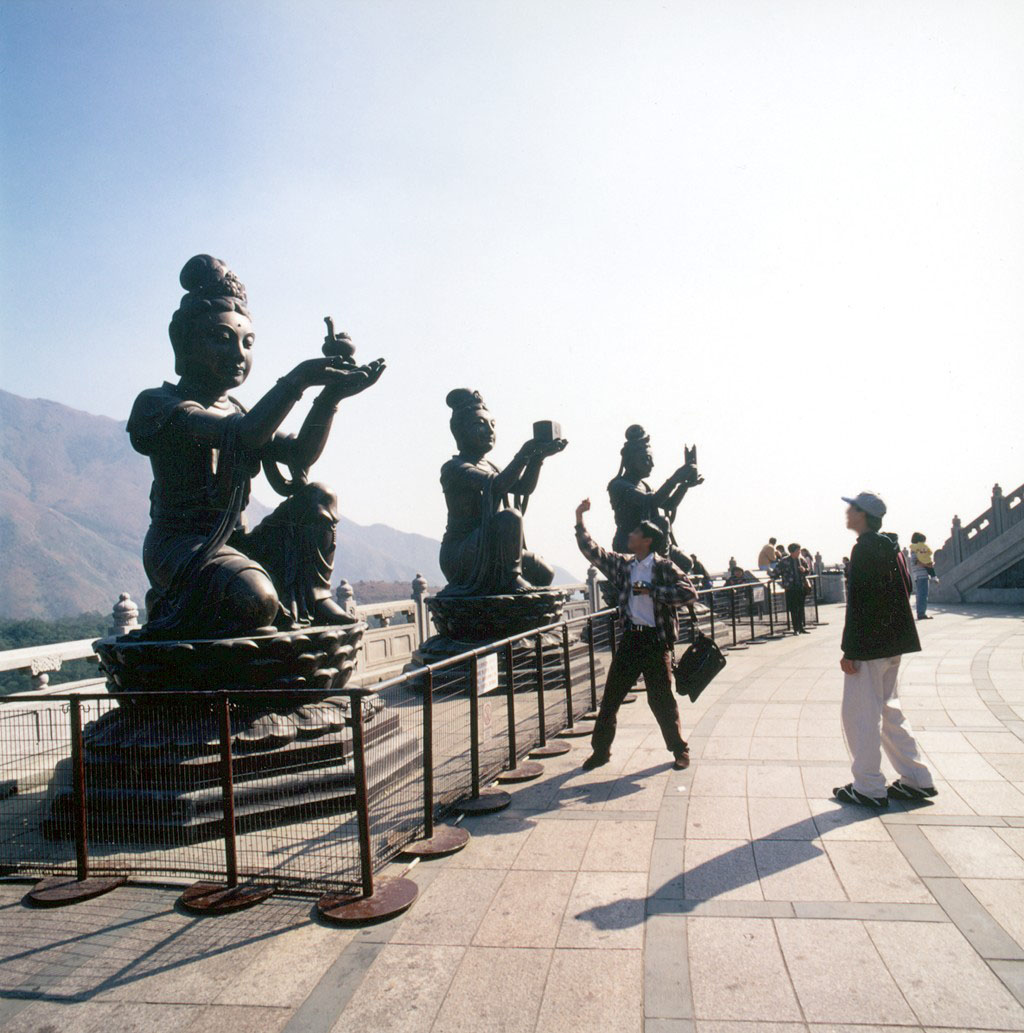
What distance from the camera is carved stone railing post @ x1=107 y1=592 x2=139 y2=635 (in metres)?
10.1

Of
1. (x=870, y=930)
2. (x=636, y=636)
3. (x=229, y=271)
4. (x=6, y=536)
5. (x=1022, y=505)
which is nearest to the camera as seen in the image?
(x=870, y=930)

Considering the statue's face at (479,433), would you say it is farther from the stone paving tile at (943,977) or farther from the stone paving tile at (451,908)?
the stone paving tile at (943,977)

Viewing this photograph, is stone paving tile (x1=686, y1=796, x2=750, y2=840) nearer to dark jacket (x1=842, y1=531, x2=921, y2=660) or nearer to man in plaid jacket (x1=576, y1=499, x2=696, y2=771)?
man in plaid jacket (x1=576, y1=499, x2=696, y2=771)

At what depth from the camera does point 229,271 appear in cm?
621

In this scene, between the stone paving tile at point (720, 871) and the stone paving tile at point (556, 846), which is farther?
the stone paving tile at point (556, 846)

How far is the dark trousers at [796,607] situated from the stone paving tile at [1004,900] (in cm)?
1224

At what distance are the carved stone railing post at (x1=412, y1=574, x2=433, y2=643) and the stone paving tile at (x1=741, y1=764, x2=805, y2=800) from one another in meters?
10.7

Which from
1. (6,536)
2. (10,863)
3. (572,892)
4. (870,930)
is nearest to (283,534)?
(10,863)

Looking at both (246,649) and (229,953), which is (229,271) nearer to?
(246,649)

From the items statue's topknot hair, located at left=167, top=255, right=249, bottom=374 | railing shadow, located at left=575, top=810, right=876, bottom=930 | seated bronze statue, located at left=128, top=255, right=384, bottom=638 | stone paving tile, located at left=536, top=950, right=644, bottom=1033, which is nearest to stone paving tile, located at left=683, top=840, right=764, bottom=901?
railing shadow, located at left=575, top=810, right=876, bottom=930

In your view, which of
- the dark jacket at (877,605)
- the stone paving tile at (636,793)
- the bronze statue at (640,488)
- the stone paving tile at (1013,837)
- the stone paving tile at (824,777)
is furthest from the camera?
the bronze statue at (640,488)

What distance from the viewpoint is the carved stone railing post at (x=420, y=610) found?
15984mm

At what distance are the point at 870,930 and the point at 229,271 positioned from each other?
6.09 m

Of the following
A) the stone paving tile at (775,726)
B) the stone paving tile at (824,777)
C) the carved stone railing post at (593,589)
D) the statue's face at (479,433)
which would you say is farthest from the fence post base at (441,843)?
the carved stone railing post at (593,589)
